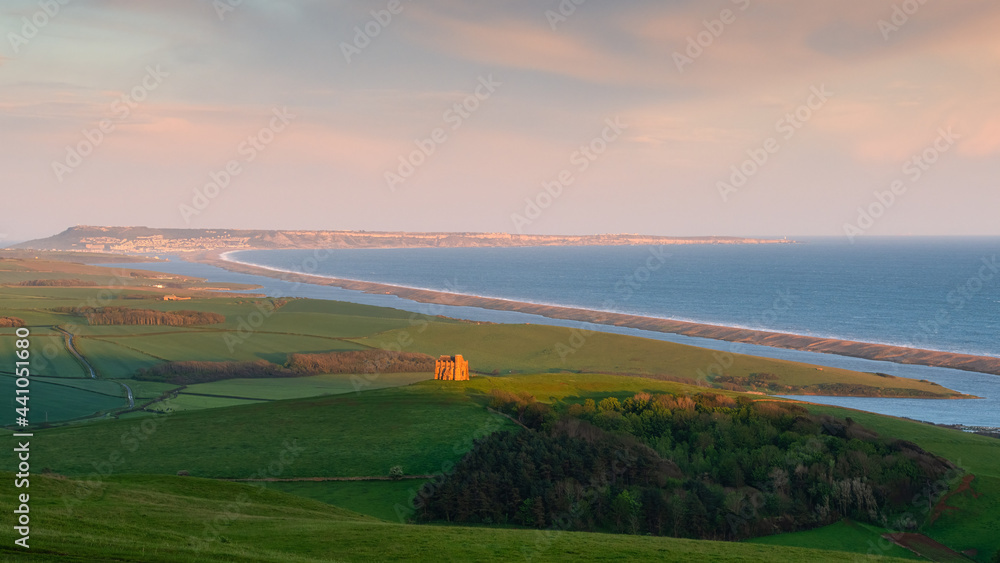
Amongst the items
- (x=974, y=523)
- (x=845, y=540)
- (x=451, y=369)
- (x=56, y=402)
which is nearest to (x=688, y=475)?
(x=845, y=540)

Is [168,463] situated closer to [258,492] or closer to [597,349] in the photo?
[258,492]

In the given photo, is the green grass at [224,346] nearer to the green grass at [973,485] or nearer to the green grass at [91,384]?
the green grass at [91,384]

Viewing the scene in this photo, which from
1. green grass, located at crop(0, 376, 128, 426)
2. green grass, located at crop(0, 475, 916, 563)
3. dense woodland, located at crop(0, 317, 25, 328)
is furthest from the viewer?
dense woodland, located at crop(0, 317, 25, 328)

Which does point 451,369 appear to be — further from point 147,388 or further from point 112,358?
point 112,358

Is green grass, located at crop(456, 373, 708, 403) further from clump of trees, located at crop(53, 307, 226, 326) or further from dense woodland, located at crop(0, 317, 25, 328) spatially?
dense woodland, located at crop(0, 317, 25, 328)

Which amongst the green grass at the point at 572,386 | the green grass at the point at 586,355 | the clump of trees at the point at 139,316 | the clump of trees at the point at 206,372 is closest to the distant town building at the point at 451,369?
the green grass at the point at 572,386

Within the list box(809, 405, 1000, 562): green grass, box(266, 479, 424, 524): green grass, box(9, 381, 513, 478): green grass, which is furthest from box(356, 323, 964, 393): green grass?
box(266, 479, 424, 524): green grass

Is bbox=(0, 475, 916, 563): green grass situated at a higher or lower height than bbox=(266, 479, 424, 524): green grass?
higher
